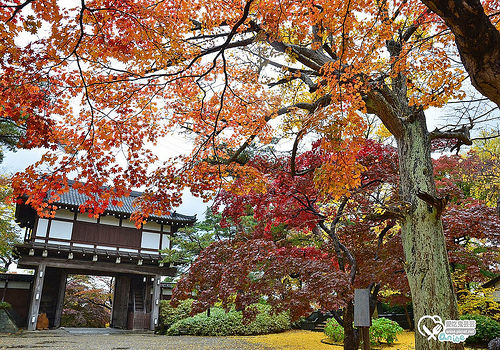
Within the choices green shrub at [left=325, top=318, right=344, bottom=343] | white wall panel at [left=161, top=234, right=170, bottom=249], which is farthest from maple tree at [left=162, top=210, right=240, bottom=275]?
green shrub at [left=325, top=318, right=344, bottom=343]

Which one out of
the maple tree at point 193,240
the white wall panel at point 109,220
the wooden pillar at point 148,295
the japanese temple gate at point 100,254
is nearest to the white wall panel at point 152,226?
the japanese temple gate at point 100,254

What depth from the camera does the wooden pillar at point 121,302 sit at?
57.1 feet

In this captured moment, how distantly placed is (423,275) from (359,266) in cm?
338

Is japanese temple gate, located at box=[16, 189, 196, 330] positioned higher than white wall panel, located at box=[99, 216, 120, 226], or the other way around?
white wall panel, located at box=[99, 216, 120, 226]

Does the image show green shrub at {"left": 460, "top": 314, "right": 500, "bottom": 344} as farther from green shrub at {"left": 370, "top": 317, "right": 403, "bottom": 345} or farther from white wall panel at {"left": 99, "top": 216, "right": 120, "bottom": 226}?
white wall panel at {"left": 99, "top": 216, "right": 120, "bottom": 226}

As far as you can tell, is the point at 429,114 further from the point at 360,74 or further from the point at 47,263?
the point at 47,263

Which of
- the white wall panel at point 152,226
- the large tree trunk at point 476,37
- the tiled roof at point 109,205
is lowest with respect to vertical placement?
the large tree trunk at point 476,37

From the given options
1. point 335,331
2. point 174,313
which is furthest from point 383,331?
point 174,313

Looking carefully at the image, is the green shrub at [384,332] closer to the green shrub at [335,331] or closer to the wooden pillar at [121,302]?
the green shrub at [335,331]

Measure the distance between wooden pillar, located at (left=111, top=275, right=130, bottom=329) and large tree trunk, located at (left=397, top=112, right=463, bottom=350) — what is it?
16.4 meters

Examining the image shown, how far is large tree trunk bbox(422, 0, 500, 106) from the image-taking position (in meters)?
2.32

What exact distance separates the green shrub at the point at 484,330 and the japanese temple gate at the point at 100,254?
1240 centimetres

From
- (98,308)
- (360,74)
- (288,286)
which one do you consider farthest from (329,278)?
(98,308)

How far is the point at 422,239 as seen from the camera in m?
4.41
